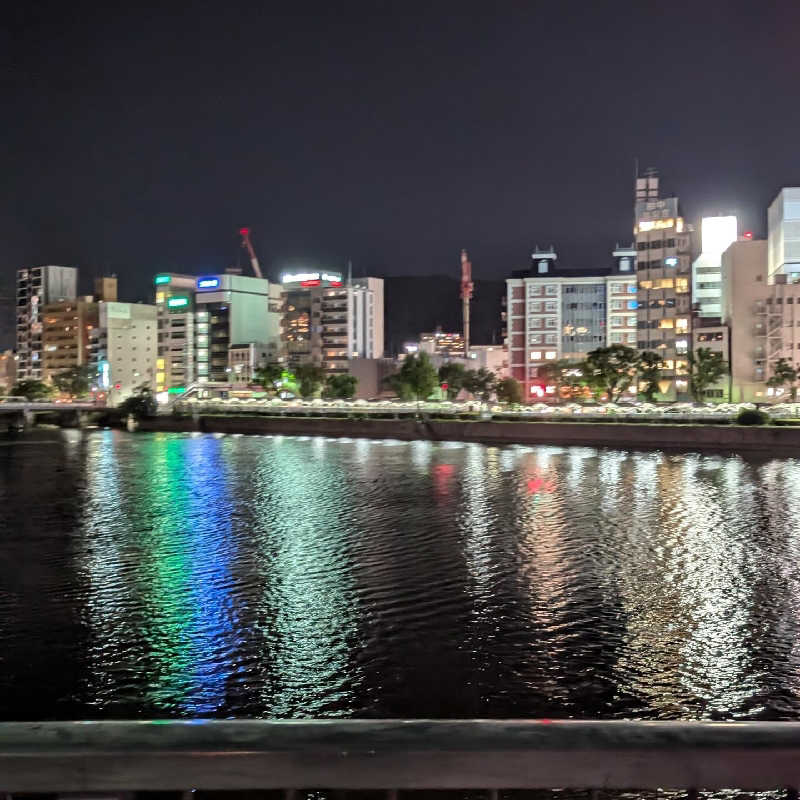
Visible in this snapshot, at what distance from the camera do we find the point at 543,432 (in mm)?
50938

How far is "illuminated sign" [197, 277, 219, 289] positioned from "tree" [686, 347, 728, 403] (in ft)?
280

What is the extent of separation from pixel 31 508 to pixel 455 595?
52.2ft

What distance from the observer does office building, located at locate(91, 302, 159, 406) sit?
139 metres

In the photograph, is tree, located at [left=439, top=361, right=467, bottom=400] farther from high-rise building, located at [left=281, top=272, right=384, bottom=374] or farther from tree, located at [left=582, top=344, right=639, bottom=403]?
high-rise building, located at [left=281, top=272, right=384, bottom=374]

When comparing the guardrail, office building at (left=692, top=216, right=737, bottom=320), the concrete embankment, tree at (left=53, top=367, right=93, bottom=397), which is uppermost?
office building at (left=692, top=216, right=737, bottom=320)

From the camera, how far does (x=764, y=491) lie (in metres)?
27.5

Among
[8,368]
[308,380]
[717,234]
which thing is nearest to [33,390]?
[308,380]

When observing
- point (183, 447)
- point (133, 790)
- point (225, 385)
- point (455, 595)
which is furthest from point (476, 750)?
point (225, 385)

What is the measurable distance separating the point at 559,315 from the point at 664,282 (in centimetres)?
2277

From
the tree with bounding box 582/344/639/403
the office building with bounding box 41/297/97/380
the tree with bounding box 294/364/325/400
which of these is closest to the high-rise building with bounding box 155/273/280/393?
the office building with bounding box 41/297/97/380

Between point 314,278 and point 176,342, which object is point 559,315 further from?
point 176,342

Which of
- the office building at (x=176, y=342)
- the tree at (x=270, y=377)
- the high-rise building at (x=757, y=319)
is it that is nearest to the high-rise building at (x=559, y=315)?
the high-rise building at (x=757, y=319)

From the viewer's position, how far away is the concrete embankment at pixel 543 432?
Answer: 4482 centimetres

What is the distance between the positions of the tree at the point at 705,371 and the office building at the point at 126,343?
90990 mm
